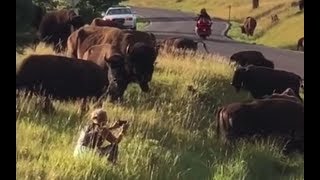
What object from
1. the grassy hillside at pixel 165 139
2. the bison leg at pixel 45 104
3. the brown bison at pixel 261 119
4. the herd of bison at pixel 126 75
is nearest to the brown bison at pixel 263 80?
the herd of bison at pixel 126 75

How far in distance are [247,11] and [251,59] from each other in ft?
1.72

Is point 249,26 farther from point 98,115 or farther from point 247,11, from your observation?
point 98,115

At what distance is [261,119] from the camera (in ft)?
22.8

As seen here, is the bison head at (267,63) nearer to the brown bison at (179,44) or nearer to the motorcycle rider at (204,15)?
the brown bison at (179,44)

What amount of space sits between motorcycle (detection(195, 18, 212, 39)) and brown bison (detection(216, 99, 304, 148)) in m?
0.84

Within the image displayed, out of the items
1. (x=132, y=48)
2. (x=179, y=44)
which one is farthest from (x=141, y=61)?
(x=179, y=44)

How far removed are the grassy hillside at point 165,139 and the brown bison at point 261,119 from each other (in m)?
0.12

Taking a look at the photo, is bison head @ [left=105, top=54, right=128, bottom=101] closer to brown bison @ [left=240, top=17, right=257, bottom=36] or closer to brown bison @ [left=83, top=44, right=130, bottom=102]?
brown bison @ [left=83, top=44, right=130, bottom=102]

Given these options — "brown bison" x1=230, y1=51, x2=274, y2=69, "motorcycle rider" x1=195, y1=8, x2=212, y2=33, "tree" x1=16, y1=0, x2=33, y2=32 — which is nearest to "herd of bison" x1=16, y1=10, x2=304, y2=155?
"brown bison" x1=230, y1=51, x2=274, y2=69

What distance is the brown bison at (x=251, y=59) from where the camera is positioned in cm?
754

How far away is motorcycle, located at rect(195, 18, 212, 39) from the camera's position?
7.34 m

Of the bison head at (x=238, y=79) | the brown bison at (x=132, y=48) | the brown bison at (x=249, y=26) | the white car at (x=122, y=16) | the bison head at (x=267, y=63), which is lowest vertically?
the bison head at (x=238, y=79)

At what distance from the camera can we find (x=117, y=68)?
24.0 ft
